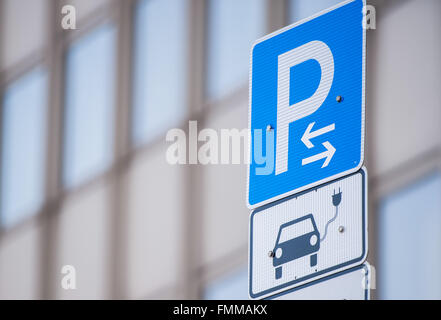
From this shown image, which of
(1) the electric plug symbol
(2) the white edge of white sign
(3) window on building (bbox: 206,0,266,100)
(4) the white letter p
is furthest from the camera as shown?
(3) window on building (bbox: 206,0,266,100)

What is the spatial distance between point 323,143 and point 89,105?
1.14 metres

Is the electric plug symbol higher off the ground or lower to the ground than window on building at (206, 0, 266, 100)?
lower

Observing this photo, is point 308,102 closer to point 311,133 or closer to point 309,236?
point 311,133

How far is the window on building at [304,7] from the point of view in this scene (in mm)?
3020

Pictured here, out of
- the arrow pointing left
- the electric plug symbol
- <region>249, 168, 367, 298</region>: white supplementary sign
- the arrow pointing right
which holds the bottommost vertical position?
<region>249, 168, 367, 298</region>: white supplementary sign

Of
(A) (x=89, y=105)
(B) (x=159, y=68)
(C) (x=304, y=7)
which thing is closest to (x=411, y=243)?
(C) (x=304, y=7)

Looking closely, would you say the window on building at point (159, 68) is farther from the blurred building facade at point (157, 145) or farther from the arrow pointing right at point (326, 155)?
the arrow pointing right at point (326, 155)

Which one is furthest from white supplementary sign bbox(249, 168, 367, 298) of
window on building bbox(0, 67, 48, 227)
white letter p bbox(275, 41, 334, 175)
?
window on building bbox(0, 67, 48, 227)

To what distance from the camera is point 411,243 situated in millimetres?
2865

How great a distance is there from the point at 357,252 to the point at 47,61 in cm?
159

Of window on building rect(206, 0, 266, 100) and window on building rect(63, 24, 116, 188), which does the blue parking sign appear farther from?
window on building rect(63, 24, 116, 188)

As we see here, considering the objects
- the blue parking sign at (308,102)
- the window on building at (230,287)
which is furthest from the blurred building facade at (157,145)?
the blue parking sign at (308,102)

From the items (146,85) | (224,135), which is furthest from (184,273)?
(146,85)

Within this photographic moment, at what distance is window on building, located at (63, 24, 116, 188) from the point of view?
314cm
